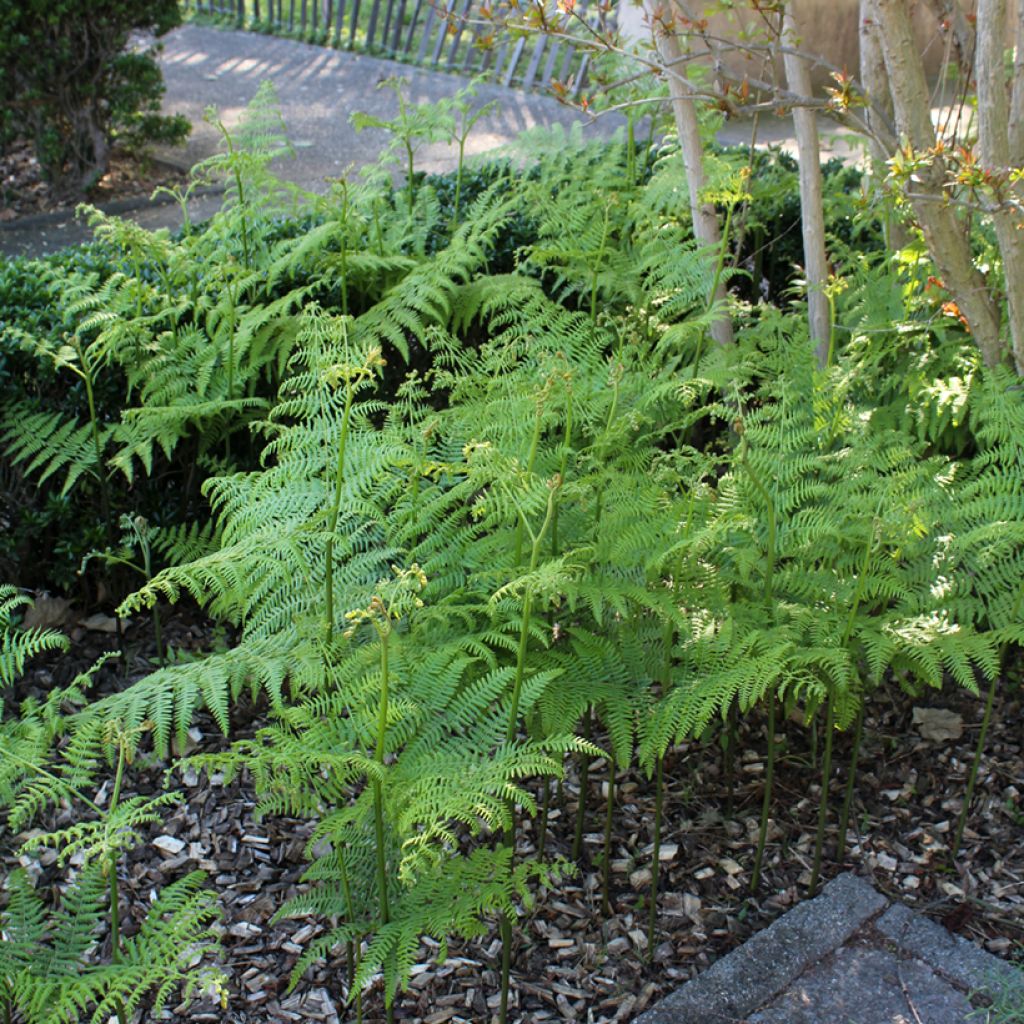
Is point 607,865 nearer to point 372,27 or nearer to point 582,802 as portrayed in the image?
point 582,802

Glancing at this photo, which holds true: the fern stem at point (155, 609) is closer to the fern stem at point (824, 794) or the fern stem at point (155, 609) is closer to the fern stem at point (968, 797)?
the fern stem at point (824, 794)

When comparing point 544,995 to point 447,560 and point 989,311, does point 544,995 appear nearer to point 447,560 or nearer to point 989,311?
point 447,560

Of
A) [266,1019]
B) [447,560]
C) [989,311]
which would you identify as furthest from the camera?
[989,311]

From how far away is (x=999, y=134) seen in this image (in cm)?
351

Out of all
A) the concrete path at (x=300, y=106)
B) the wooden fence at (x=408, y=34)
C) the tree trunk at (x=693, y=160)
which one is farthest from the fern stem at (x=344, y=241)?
the wooden fence at (x=408, y=34)

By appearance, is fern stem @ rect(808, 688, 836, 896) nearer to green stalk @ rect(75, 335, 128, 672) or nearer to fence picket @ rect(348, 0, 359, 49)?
green stalk @ rect(75, 335, 128, 672)

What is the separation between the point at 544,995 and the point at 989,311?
255 cm

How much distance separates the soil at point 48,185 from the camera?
852cm

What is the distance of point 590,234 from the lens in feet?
13.6

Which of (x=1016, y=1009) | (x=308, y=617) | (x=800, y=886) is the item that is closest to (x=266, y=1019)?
(x=308, y=617)

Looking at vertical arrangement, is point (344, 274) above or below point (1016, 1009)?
above

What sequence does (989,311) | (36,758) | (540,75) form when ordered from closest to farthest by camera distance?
(36,758), (989,311), (540,75)

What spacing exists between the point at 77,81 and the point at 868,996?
8084mm

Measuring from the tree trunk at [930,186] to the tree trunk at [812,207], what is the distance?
1.38 ft
